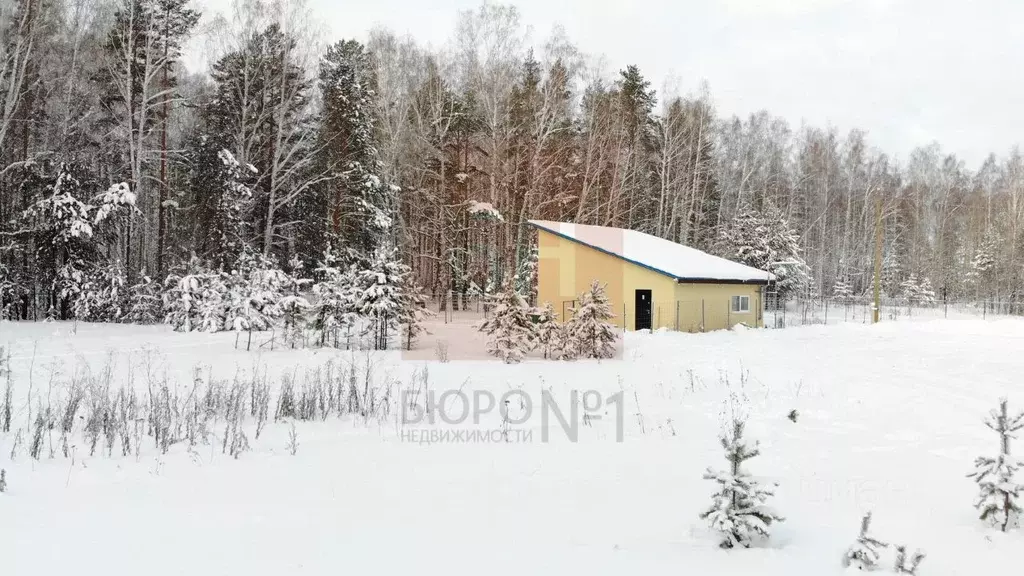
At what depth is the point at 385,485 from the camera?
196 inches

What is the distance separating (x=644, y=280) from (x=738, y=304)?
538 centimetres

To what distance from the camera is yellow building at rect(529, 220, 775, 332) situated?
2064 centimetres

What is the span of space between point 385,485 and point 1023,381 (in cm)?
1230

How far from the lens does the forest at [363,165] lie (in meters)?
18.5

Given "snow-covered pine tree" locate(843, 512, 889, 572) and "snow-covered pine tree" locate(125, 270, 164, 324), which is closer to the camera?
"snow-covered pine tree" locate(843, 512, 889, 572)

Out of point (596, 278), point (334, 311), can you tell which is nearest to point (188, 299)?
point (334, 311)

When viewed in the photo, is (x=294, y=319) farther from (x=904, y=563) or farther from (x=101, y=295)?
(x=904, y=563)

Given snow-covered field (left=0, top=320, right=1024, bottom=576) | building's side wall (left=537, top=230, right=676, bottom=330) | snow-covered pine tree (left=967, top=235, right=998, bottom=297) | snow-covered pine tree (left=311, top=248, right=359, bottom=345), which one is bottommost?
snow-covered field (left=0, top=320, right=1024, bottom=576)

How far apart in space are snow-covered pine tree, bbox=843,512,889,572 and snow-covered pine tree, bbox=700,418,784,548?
1.37 ft

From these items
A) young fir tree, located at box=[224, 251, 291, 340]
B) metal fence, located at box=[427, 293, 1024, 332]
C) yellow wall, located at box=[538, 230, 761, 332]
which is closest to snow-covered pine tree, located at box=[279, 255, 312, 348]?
young fir tree, located at box=[224, 251, 291, 340]

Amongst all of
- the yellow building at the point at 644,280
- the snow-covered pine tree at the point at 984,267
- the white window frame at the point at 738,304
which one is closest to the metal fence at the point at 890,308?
the snow-covered pine tree at the point at 984,267

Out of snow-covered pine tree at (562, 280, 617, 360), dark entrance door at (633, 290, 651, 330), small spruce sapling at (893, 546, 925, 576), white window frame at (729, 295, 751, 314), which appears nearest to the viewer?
small spruce sapling at (893, 546, 925, 576)

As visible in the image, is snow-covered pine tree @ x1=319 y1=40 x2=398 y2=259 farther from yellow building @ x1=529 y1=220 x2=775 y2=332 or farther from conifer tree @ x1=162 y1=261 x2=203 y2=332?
yellow building @ x1=529 y1=220 x2=775 y2=332

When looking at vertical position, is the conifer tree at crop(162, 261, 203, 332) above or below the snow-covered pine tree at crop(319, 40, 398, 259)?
below
